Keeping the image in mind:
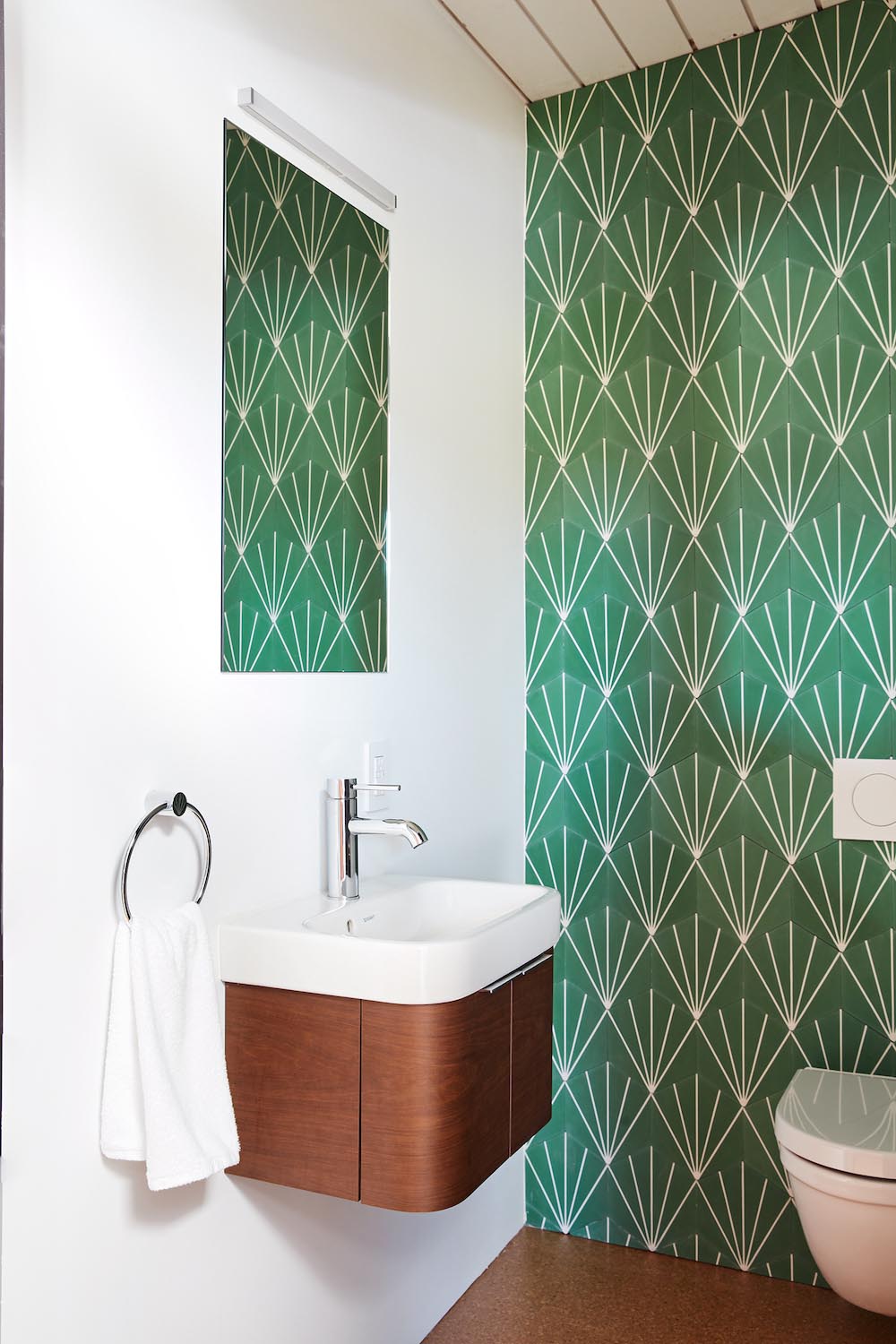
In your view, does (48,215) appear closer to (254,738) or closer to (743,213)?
(254,738)

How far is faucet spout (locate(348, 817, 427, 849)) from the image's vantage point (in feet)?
5.78

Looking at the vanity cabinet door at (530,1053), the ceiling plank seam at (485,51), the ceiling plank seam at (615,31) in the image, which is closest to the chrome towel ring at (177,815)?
the vanity cabinet door at (530,1053)

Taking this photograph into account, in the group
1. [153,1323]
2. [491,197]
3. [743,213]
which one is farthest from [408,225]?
[153,1323]

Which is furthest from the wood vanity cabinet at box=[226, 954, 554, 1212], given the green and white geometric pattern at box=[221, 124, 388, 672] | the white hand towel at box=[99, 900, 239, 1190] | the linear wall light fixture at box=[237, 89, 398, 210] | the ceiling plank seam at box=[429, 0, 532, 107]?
the ceiling plank seam at box=[429, 0, 532, 107]

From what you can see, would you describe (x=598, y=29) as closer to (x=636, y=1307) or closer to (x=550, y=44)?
(x=550, y=44)

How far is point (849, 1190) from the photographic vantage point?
70.9 inches

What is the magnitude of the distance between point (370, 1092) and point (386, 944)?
0.21 m

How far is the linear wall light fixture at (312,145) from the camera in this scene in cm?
165

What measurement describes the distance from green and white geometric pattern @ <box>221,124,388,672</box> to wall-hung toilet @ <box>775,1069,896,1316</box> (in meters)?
1.13

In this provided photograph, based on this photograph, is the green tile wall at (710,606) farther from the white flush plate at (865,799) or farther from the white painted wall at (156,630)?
the white painted wall at (156,630)

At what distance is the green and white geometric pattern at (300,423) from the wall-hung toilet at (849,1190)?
1130 millimetres

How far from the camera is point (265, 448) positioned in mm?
1721

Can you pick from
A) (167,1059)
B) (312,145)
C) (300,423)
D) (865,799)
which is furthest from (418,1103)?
(312,145)

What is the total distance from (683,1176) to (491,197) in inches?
89.2
